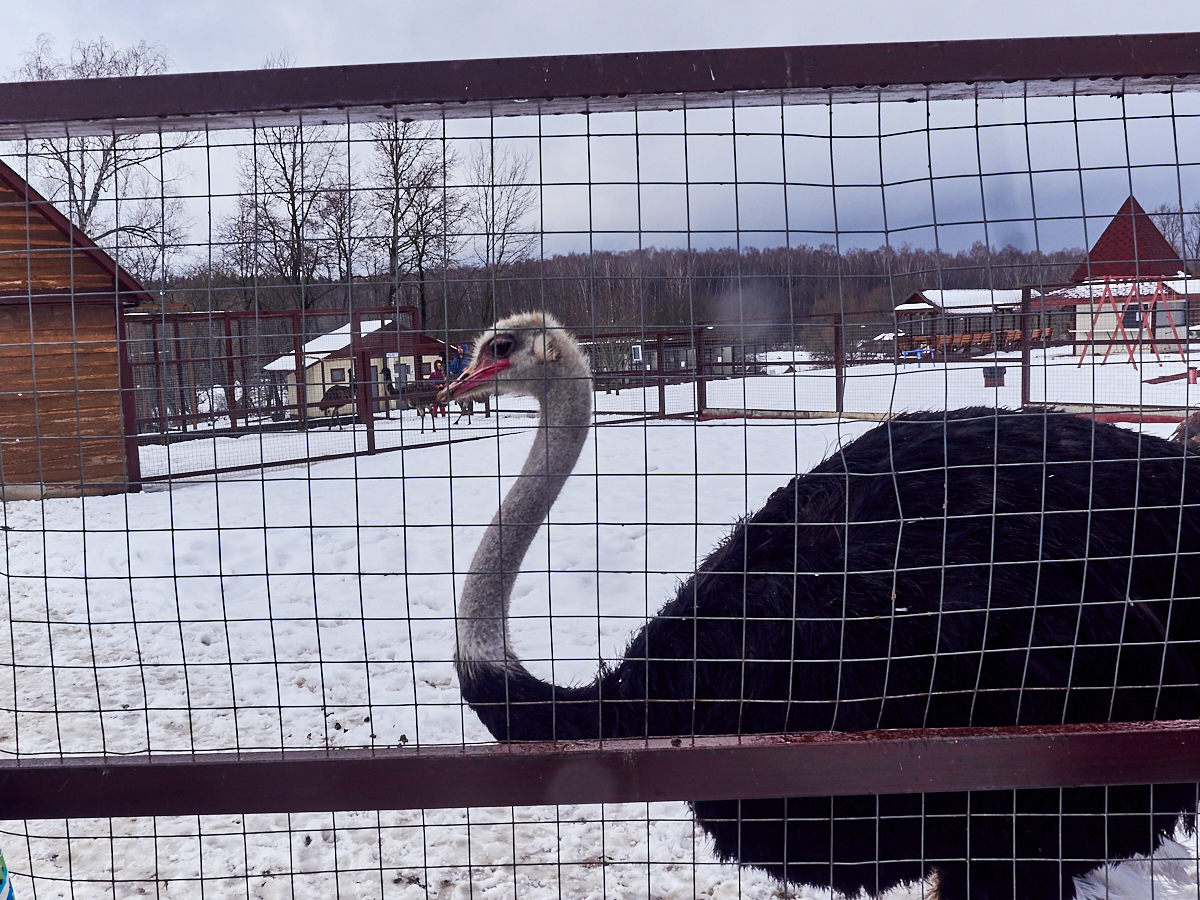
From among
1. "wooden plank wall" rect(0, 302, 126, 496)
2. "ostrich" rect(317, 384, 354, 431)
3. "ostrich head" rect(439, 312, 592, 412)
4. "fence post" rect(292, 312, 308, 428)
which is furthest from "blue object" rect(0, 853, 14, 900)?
"wooden plank wall" rect(0, 302, 126, 496)

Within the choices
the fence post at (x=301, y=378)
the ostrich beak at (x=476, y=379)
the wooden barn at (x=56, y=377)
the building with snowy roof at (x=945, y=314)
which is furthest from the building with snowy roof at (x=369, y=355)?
the wooden barn at (x=56, y=377)

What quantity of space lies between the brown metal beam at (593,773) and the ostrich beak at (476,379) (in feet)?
4.42

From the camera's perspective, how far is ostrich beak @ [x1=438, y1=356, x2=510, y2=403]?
2.95 m

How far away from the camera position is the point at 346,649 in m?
4.98

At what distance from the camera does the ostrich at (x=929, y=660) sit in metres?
2.25

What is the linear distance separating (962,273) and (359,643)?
393cm

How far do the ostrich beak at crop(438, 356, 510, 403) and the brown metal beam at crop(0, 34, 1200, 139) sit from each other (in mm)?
1272

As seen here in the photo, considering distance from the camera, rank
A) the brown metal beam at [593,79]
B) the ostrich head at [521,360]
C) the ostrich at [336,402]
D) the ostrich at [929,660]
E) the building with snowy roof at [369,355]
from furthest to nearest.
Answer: the ostrich head at [521,360], the ostrich at [336,402], the ostrich at [929,660], the building with snowy roof at [369,355], the brown metal beam at [593,79]

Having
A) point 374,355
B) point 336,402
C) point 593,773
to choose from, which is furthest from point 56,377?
point 593,773

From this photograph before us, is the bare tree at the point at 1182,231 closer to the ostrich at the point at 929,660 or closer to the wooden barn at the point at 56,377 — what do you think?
the ostrich at the point at 929,660

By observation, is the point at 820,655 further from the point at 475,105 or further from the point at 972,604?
the point at 475,105

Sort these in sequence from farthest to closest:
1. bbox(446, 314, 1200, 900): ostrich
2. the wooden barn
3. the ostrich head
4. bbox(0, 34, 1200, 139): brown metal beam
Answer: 1. the wooden barn
2. the ostrich head
3. bbox(446, 314, 1200, 900): ostrich
4. bbox(0, 34, 1200, 139): brown metal beam

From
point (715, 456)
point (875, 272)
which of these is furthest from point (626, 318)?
point (715, 456)

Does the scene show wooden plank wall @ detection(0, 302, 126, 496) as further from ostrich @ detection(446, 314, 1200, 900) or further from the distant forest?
the distant forest
